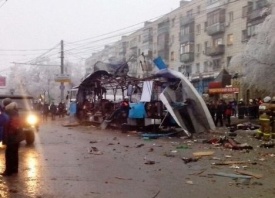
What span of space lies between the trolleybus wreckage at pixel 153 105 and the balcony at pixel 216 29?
1109 inches

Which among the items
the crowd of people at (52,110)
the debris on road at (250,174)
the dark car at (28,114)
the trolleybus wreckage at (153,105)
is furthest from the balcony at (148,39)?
the debris on road at (250,174)

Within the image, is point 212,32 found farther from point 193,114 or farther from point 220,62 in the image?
point 193,114

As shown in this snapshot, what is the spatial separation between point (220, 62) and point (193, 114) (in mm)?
35030

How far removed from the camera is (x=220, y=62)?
172ft

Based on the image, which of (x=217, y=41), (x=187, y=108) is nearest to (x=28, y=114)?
(x=187, y=108)

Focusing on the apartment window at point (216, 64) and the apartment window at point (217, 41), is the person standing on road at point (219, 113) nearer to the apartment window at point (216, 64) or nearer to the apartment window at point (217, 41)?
the apartment window at point (216, 64)

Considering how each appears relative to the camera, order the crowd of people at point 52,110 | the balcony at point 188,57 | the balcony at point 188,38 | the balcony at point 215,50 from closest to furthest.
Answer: the crowd of people at point 52,110 → the balcony at point 215,50 → the balcony at point 188,57 → the balcony at point 188,38

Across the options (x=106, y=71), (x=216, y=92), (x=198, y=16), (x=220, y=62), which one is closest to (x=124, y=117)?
(x=106, y=71)

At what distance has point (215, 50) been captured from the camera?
52594 millimetres

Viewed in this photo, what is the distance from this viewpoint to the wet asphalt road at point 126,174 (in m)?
7.62

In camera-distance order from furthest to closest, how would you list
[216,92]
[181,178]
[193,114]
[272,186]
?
[216,92]
[193,114]
[181,178]
[272,186]

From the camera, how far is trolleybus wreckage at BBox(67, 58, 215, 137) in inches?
734

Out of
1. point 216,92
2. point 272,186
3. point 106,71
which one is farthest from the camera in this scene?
point 216,92

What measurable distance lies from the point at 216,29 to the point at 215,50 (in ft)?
8.50
